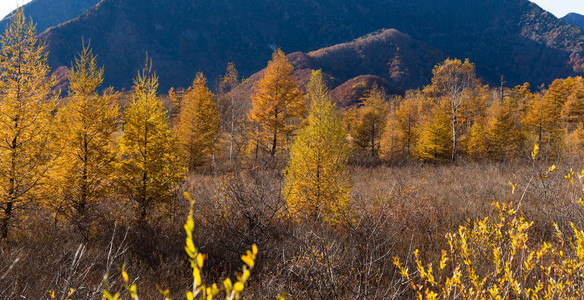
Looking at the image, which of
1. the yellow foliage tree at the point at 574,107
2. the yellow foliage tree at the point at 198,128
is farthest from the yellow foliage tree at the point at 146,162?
the yellow foliage tree at the point at 574,107

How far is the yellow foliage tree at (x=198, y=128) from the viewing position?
18891 millimetres

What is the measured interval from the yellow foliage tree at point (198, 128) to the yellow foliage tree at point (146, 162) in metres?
9.67

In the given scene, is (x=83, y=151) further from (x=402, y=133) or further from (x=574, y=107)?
(x=574, y=107)

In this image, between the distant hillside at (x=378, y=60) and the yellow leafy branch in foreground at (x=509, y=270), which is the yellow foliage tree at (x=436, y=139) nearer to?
the yellow leafy branch in foreground at (x=509, y=270)

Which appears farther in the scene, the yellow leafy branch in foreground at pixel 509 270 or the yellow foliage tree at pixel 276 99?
the yellow foliage tree at pixel 276 99

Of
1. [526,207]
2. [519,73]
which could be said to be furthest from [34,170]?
[519,73]

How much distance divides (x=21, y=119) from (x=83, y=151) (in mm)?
1612

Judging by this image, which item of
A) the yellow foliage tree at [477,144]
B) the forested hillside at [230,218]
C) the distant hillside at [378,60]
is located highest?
the distant hillside at [378,60]

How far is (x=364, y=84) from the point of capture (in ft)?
216

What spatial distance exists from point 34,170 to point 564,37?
232 metres

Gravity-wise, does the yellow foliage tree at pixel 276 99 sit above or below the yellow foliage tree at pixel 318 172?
above

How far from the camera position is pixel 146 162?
827cm

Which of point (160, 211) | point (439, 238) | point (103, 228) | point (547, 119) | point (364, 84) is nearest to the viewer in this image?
point (439, 238)

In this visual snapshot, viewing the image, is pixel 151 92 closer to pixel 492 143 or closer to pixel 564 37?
pixel 492 143
